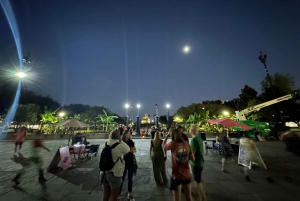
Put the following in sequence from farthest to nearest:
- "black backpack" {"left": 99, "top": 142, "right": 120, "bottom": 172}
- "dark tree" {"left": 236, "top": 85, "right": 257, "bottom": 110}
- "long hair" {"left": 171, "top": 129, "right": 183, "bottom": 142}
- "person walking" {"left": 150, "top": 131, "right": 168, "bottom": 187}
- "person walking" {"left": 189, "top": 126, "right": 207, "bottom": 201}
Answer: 1. "dark tree" {"left": 236, "top": 85, "right": 257, "bottom": 110}
2. "person walking" {"left": 150, "top": 131, "right": 168, "bottom": 187}
3. "person walking" {"left": 189, "top": 126, "right": 207, "bottom": 201}
4. "long hair" {"left": 171, "top": 129, "right": 183, "bottom": 142}
5. "black backpack" {"left": 99, "top": 142, "right": 120, "bottom": 172}

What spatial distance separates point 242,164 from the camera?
25.0 ft

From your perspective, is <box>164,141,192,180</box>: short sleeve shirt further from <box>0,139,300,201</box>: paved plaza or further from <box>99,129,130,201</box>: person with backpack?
<box>0,139,300,201</box>: paved plaza

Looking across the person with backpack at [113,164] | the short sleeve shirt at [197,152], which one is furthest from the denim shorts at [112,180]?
the short sleeve shirt at [197,152]

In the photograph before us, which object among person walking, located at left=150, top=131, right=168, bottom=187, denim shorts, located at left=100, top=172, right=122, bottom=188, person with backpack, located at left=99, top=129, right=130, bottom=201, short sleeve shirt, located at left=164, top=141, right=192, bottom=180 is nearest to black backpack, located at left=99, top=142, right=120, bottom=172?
person with backpack, located at left=99, top=129, right=130, bottom=201

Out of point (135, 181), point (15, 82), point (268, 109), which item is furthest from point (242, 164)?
point (15, 82)

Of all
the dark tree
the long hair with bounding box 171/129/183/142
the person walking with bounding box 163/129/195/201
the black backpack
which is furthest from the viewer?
the dark tree

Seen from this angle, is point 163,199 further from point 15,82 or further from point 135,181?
point 15,82

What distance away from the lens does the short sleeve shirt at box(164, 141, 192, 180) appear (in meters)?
3.13

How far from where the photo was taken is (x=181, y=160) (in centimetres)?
316

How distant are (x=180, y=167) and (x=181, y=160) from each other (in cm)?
14

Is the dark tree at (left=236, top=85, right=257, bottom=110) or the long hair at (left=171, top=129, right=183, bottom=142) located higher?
the dark tree at (left=236, top=85, right=257, bottom=110)

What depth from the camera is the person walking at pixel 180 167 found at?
10.2ft

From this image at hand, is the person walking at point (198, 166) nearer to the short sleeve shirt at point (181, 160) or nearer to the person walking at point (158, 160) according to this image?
the short sleeve shirt at point (181, 160)

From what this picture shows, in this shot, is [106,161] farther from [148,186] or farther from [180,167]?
[148,186]
